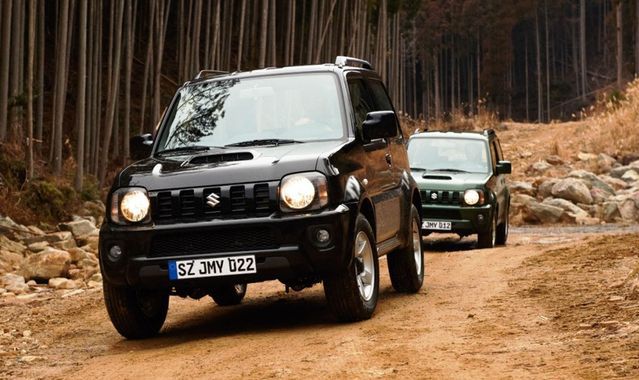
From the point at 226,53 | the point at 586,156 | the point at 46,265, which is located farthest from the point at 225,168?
the point at 226,53

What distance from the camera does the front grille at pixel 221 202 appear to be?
7.99 metres

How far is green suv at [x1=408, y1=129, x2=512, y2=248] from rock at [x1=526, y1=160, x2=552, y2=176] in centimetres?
1444

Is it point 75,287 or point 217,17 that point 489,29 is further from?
point 75,287

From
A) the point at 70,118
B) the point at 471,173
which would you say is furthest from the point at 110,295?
the point at 70,118

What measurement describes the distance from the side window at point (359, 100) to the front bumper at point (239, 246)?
1.49m

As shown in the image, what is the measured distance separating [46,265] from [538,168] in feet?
69.3

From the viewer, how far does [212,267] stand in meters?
7.99

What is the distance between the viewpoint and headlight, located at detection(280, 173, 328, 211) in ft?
26.1

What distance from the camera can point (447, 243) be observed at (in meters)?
19.2

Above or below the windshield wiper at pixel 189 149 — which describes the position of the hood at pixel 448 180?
below

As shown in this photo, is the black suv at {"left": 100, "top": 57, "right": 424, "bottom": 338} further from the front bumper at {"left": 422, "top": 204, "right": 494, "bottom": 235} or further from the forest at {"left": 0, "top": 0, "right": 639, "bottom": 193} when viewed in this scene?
the forest at {"left": 0, "top": 0, "right": 639, "bottom": 193}

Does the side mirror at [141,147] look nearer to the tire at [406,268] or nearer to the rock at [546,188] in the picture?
the tire at [406,268]

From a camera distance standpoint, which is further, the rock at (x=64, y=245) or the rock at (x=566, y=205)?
the rock at (x=566, y=205)

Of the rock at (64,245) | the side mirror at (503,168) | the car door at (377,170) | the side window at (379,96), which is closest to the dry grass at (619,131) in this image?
the side mirror at (503,168)
